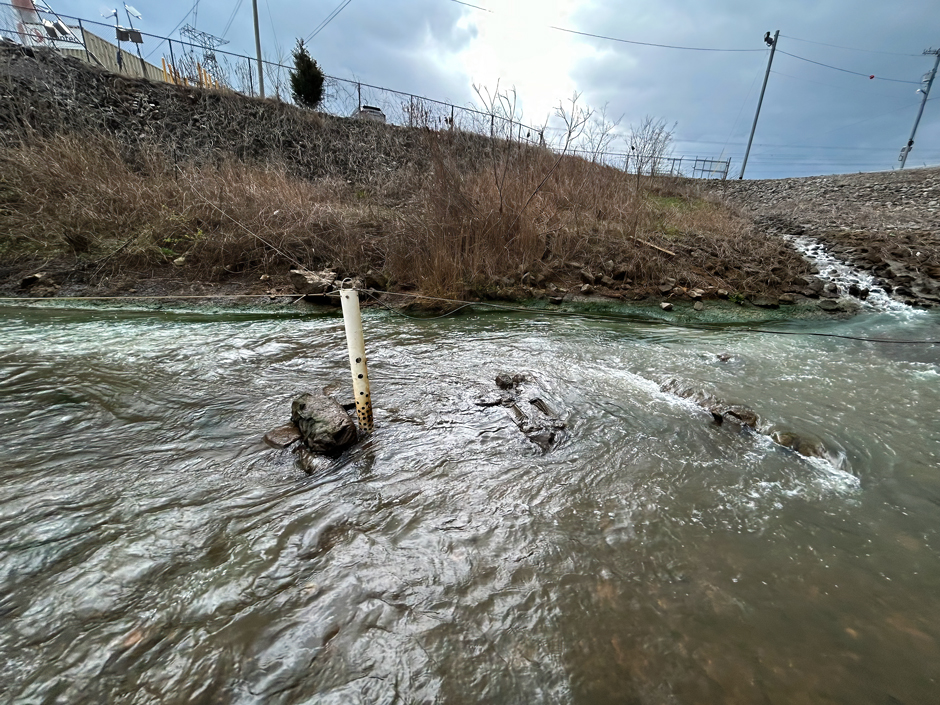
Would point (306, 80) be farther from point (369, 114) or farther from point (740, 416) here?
point (740, 416)

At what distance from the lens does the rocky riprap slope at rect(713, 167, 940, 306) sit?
8.30 m

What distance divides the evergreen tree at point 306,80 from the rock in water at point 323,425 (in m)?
16.2

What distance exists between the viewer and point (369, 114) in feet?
51.6

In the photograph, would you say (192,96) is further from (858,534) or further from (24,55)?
(858,534)

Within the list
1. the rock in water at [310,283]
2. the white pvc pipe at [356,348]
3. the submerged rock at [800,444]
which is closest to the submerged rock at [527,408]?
the white pvc pipe at [356,348]

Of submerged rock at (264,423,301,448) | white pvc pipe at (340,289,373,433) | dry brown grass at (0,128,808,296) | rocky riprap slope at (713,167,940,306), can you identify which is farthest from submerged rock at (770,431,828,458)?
rocky riprap slope at (713,167,940,306)

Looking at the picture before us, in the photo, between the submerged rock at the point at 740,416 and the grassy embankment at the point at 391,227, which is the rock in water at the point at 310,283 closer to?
the grassy embankment at the point at 391,227

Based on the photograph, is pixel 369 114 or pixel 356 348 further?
pixel 369 114

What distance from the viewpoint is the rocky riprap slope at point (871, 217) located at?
327 inches

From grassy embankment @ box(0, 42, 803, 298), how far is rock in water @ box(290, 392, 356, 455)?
3.56 m

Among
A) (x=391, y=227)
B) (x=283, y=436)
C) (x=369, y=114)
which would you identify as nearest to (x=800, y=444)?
(x=283, y=436)

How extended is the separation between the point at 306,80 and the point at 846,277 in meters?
17.4

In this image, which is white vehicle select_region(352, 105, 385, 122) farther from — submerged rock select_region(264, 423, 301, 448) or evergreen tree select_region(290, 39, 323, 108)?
submerged rock select_region(264, 423, 301, 448)

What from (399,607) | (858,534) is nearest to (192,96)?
(399,607)
